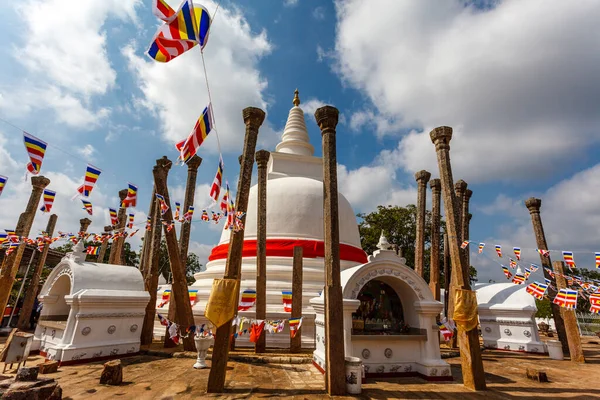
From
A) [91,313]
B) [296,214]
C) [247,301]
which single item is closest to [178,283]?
[247,301]

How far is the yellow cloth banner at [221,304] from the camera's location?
7117 mm

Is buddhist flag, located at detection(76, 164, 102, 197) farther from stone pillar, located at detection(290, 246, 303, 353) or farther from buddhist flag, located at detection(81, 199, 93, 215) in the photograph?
stone pillar, located at detection(290, 246, 303, 353)

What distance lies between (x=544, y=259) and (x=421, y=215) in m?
5.69

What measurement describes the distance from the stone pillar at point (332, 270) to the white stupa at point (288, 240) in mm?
5835

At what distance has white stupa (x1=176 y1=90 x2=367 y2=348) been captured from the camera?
45.0ft

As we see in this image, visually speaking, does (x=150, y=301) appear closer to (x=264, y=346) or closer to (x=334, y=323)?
(x=264, y=346)

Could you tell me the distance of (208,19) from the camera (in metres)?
6.54

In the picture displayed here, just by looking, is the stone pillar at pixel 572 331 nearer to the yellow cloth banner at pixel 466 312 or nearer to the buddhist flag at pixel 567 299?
the buddhist flag at pixel 567 299

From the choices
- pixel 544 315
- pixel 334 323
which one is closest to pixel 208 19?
pixel 334 323

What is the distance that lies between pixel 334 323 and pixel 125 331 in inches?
324

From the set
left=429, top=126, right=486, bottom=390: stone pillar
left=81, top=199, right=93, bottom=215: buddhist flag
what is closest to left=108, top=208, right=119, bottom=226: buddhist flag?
left=81, top=199, right=93, bottom=215: buddhist flag

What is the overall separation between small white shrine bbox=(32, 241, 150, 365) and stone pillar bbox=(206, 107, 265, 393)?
577 cm

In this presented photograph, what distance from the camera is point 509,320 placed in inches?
611

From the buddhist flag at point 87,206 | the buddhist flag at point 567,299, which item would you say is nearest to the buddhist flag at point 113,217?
the buddhist flag at point 87,206
